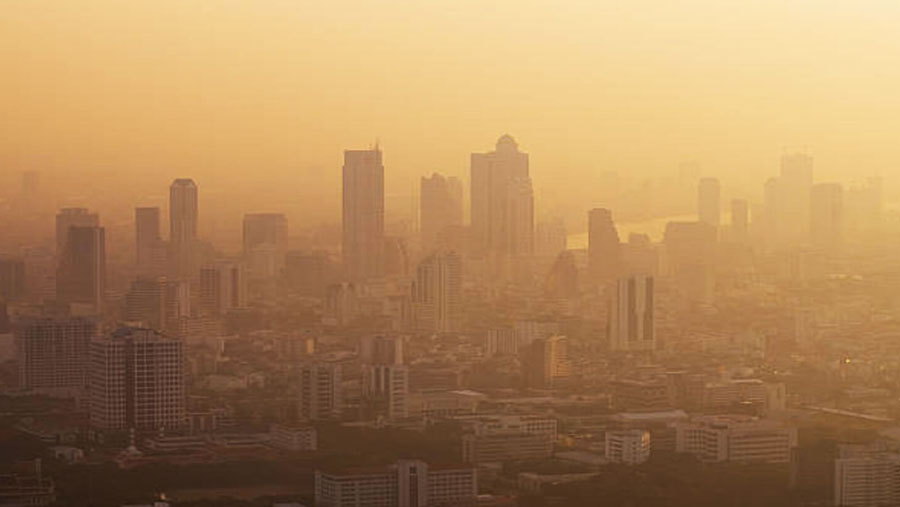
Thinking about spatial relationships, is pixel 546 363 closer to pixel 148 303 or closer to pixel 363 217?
pixel 363 217

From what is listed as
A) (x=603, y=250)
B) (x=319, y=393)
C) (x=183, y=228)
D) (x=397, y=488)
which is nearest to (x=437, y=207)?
(x=603, y=250)

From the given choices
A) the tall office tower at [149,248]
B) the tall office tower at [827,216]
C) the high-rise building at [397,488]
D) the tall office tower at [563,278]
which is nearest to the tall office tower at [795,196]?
the tall office tower at [827,216]

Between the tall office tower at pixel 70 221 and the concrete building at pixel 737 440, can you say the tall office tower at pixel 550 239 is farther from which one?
the concrete building at pixel 737 440

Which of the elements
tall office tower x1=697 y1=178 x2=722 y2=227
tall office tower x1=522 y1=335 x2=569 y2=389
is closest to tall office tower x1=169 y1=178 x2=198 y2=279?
tall office tower x1=522 y1=335 x2=569 y2=389

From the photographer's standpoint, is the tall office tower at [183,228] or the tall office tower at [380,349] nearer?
the tall office tower at [183,228]

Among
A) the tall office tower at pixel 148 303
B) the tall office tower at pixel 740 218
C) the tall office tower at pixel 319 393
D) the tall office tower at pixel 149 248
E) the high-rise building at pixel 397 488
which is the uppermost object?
the tall office tower at pixel 740 218

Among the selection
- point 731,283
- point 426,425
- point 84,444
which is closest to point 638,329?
point 731,283

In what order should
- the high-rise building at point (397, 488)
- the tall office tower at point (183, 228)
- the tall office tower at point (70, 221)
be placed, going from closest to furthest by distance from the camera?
the high-rise building at point (397, 488) < the tall office tower at point (70, 221) < the tall office tower at point (183, 228)

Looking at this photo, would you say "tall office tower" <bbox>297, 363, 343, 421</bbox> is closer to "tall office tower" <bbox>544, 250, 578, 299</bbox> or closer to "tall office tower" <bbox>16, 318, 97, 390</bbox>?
"tall office tower" <bbox>16, 318, 97, 390</bbox>
